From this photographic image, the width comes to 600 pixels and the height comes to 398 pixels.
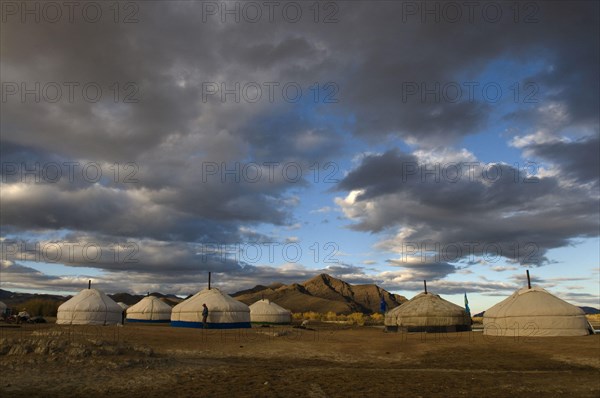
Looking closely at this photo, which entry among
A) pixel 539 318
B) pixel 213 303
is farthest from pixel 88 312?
pixel 539 318

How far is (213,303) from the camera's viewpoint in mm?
36125

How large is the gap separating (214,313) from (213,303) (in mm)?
811

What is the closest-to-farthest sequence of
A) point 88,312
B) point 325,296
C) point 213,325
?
point 213,325, point 88,312, point 325,296

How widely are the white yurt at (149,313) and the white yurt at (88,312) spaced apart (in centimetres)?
1259

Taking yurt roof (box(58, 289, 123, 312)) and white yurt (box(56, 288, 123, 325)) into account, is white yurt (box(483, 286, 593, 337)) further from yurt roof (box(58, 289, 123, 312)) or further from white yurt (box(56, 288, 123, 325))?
yurt roof (box(58, 289, 123, 312))

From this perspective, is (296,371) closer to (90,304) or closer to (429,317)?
(429,317)

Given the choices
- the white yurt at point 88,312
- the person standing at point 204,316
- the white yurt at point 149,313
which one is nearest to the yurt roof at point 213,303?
the person standing at point 204,316

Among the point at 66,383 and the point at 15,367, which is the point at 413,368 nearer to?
the point at 66,383

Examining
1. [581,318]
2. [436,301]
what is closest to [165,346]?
[436,301]

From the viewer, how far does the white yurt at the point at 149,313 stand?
170 feet

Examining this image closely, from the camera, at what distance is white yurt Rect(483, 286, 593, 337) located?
26.8m

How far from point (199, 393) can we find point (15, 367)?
20.7ft

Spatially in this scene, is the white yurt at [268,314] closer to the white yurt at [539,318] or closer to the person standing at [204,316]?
the person standing at [204,316]

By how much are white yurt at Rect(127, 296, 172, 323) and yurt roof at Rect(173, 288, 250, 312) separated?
15901mm
